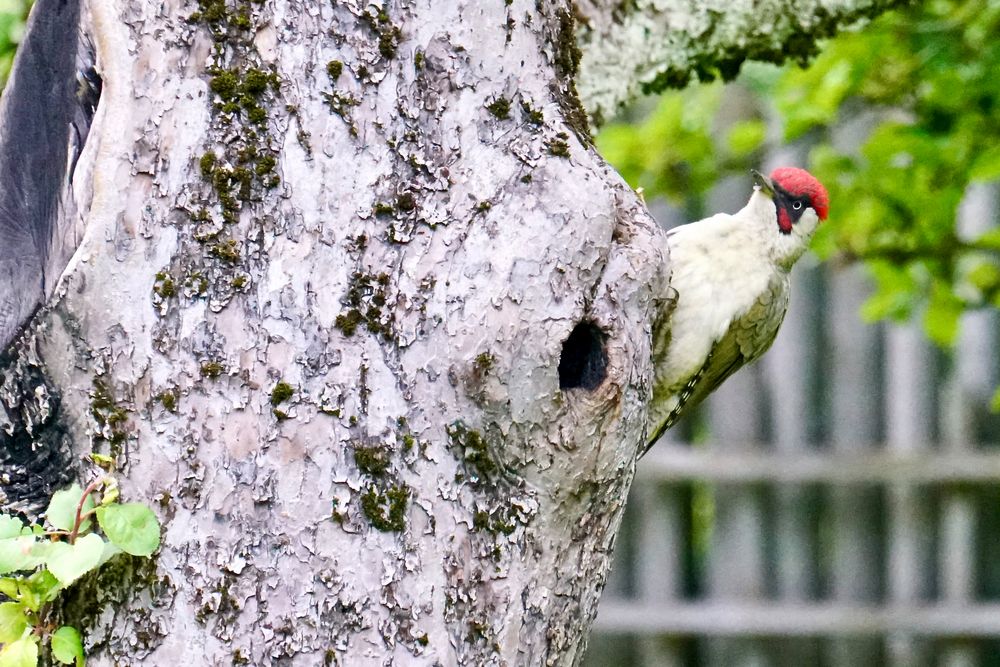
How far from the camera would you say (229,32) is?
150cm

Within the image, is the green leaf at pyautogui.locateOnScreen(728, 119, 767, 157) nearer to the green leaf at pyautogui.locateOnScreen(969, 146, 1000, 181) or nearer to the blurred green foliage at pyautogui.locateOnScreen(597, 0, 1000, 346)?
the blurred green foliage at pyautogui.locateOnScreen(597, 0, 1000, 346)

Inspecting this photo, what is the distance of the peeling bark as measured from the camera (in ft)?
7.72

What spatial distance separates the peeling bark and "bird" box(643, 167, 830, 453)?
12.3 inches

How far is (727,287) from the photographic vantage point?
7.26ft

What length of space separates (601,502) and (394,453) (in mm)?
312

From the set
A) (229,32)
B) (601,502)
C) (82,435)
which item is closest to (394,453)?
(601,502)

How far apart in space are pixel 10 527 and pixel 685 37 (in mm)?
1711

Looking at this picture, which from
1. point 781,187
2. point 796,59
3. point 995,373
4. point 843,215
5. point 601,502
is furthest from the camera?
point 995,373

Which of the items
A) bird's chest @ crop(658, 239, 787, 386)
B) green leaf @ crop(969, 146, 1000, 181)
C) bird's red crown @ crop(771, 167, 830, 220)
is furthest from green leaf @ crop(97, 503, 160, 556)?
green leaf @ crop(969, 146, 1000, 181)

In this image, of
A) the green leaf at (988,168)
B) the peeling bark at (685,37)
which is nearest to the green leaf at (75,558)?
the peeling bark at (685,37)

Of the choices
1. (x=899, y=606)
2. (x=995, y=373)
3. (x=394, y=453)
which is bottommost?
(x=899, y=606)

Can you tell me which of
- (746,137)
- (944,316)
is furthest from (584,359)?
(746,137)

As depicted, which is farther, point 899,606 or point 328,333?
point 899,606

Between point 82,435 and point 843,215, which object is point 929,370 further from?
point 82,435
